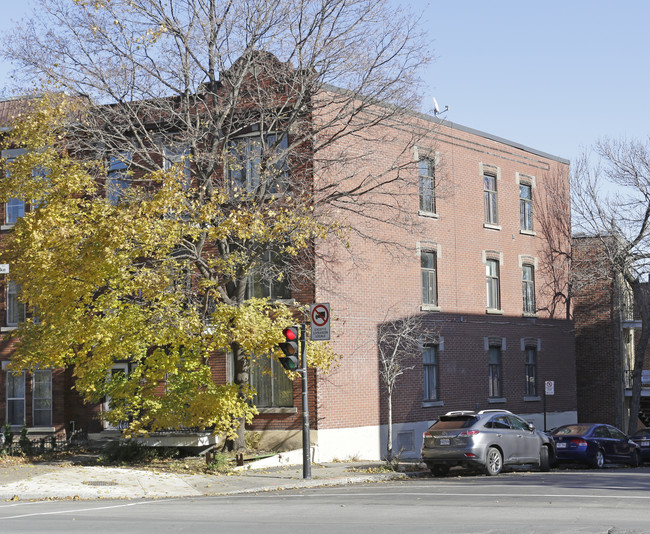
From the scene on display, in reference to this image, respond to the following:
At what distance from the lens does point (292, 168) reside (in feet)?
81.2

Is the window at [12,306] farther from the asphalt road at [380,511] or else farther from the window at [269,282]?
the asphalt road at [380,511]

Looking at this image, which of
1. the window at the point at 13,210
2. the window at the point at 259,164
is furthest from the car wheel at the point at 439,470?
the window at the point at 13,210

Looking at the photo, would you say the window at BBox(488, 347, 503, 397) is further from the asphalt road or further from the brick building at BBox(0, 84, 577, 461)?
the asphalt road

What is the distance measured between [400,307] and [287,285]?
488 cm

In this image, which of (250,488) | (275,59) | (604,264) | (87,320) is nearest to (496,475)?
(250,488)

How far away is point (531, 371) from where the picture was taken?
3734cm

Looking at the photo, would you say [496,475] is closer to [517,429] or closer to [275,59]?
[517,429]

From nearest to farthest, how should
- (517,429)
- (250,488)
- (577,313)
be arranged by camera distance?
(250,488) → (517,429) → (577,313)

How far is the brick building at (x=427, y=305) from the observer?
1082 inches

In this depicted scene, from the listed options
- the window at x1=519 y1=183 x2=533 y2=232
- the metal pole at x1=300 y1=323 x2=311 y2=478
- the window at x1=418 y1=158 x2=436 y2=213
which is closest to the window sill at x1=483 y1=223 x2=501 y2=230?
the window at x1=519 y1=183 x2=533 y2=232

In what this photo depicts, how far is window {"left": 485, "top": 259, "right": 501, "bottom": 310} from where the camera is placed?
3509 centimetres

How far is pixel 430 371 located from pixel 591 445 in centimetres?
697

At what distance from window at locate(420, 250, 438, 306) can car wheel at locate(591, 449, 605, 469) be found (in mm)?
8105

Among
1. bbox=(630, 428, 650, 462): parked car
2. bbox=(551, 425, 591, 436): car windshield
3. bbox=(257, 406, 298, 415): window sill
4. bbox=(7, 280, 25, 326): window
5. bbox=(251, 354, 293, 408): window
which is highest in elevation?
bbox=(7, 280, 25, 326): window
